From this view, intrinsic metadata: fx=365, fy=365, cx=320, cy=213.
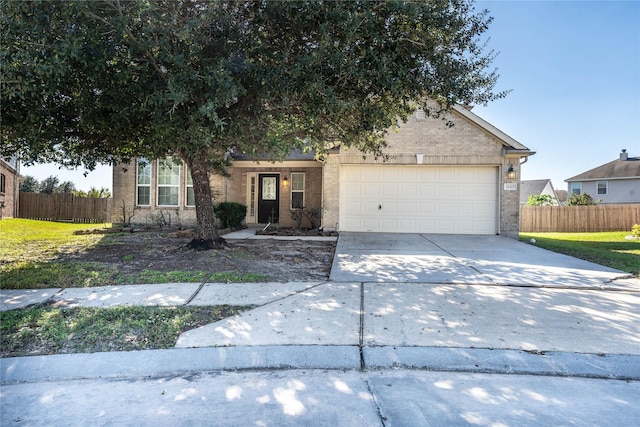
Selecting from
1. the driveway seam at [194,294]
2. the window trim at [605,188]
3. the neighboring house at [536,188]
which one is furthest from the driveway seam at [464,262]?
the neighboring house at [536,188]

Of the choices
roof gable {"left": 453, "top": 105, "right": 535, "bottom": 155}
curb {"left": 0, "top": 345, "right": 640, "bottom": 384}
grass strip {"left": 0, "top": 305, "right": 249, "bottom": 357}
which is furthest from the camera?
roof gable {"left": 453, "top": 105, "right": 535, "bottom": 155}

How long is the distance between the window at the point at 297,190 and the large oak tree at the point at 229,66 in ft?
24.9

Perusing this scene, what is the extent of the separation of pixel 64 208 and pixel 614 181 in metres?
38.1

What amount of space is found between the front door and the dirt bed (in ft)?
17.1

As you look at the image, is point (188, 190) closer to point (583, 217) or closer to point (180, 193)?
point (180, 193)

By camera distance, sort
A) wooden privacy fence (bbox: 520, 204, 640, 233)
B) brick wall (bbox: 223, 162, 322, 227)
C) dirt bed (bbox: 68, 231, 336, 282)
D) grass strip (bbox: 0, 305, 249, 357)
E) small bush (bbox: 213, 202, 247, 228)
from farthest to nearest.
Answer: wooden privacy fence (bbox: 520, 204, 640, 233), brick wall (bbox: 223, 162, 322, 227), small bush (bbox: 213, 202, 247, 228), dirt bed (bbox: 68, 231, 336, 282), grass strip (bbox: 0, 305, 249, 357)

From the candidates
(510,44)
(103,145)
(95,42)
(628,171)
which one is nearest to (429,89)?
(510,44)

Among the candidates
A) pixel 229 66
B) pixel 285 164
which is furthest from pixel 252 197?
pixel 229 66

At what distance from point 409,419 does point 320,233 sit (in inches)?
396

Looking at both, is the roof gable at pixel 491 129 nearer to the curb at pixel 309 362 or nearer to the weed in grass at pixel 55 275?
the curb at pixel 309 362

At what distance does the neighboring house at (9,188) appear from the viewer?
18891mm

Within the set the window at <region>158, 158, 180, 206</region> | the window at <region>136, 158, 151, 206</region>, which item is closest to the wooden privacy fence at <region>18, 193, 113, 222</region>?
the window at <region>136, 158, 151, 206</region>

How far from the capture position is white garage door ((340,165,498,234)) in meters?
12.8

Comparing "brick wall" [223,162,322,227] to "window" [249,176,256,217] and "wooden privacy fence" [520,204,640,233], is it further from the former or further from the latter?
"wooden privacy fence" [520,204,640,233]
